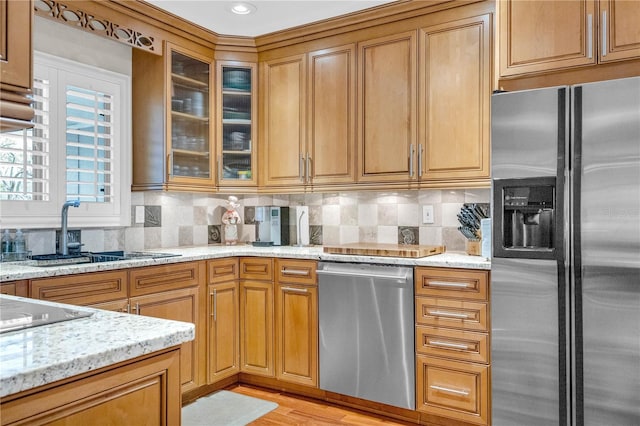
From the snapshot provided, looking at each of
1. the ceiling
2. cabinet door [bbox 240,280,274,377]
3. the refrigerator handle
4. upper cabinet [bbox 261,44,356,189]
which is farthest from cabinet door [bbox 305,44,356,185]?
the refrigerator handle

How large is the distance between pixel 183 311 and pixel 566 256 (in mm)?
2155

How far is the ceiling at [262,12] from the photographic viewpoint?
3193mm

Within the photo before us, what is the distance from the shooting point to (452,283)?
8.84ft

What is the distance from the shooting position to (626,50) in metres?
2.34

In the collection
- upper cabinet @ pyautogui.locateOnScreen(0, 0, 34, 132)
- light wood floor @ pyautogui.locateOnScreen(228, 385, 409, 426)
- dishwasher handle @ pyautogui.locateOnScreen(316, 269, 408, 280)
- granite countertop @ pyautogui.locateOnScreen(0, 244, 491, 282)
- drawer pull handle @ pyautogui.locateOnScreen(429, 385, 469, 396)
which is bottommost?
light wood floor @ pyautogui.locateOnScreen(228, 385, 409, 426)

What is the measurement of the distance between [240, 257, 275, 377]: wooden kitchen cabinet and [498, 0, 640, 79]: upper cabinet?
1.95 metres

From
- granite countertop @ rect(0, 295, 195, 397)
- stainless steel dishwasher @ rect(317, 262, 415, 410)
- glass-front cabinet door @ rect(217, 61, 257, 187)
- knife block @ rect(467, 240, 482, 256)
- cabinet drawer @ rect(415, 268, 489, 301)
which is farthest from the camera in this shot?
glass-front cabinet door @ rect(217, 61, 257, 187)

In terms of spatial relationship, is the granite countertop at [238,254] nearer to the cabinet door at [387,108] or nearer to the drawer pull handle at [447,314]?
the drawer pull handle at [447,314]

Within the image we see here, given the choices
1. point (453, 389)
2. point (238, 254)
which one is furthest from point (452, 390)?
point (238, 254)

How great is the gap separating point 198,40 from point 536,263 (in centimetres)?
271

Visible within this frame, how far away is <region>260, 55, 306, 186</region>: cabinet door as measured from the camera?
3596 mm

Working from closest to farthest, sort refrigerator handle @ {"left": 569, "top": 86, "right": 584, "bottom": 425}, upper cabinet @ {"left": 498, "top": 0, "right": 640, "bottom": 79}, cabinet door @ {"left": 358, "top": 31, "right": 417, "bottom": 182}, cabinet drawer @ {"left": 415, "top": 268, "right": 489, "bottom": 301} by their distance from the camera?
refrigerator handle @ {"left": 569, "top": 86, "right": 584, "bottom": 425} → upper cabinet @ {"left": 498, "top": 0, "right": 640, "bottom": 79} → cabinet drawer @ {"left": 415, "top": 268, "right": 489, "bottom": 301} → cabinet door @ {"left": 358, "top": 31, "right": 417, "bottom": 182}

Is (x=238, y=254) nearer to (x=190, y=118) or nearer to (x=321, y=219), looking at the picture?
(x=321, y=219)

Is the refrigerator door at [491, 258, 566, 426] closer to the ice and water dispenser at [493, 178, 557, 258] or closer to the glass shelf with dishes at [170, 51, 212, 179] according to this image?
the ice and water dispenser at [493, 178, 557, 258]
